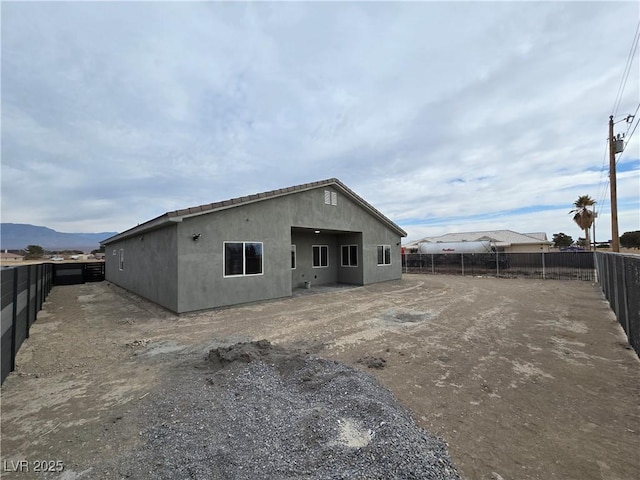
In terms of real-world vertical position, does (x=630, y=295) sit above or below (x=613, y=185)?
below

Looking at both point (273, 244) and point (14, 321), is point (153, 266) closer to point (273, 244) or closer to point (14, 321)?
point (273, 244)

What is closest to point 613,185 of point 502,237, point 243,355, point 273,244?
point 273,244

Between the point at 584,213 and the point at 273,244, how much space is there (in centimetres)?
4229

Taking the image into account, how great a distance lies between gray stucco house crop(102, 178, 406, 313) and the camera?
836 cm

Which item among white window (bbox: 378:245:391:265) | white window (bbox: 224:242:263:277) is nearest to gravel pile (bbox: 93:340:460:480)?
white window (bbox: 224:242:263:277)

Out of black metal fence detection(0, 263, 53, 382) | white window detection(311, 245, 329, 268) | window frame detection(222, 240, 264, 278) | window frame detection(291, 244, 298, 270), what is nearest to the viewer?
black metal fence detection(0, 263, 53, 382)

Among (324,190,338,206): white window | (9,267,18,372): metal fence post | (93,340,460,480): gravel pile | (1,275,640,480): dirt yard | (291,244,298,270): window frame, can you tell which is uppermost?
(324,190,338,206): white window

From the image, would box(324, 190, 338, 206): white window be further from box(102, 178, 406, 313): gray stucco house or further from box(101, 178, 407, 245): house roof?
box(101, 178, 407, 245): house roof

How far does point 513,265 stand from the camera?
1797cm

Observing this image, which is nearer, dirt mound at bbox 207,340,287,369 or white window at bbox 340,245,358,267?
dirt mound at bbox 207,340,287,369

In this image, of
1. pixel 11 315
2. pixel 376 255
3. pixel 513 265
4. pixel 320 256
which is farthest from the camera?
pixel 513 265

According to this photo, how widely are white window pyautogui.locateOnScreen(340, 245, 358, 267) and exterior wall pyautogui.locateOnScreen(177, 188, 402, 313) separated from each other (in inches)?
9.2

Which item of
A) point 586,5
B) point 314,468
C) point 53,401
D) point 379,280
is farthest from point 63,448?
point 379,280

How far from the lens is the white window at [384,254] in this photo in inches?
614
